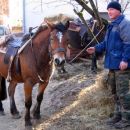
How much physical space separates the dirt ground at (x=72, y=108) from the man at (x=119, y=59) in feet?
1.08

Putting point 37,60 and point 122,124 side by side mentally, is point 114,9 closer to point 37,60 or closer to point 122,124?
point 37,60

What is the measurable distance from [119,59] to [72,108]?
6.87ft

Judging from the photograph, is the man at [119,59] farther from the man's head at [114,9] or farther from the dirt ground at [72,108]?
the dirt ground at [72,108]

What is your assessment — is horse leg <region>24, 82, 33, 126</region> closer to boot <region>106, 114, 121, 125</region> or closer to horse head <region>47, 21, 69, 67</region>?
horse head <region>47, 21, 69, 67</region>

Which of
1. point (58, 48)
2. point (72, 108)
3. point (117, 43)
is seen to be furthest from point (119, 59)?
point (72, 108)

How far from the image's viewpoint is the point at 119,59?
647 centimetres

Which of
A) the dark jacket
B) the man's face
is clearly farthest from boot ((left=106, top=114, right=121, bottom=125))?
the man's face

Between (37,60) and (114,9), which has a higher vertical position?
(114,9)

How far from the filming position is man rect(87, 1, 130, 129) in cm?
628

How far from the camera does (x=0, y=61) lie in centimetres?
836

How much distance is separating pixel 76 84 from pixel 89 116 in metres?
3.05

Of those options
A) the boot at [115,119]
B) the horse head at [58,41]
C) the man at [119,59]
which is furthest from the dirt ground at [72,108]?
the horse head at [58,41]

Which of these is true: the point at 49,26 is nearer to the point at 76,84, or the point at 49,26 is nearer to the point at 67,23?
the point at 67,23

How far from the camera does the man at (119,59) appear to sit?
20.6 ft
